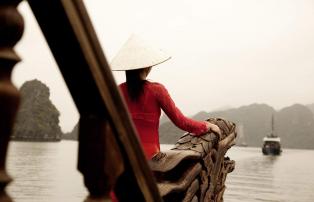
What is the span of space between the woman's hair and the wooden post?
6.88 feet

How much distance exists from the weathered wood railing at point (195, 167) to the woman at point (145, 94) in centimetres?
19

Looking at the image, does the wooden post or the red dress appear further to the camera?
the red dress

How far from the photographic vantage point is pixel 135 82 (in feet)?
10.9

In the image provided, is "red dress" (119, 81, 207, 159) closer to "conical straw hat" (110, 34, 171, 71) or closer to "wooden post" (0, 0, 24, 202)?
"conical straw hat" (110, 34, 171, 71)

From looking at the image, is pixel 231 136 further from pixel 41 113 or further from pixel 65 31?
pixel 41 113

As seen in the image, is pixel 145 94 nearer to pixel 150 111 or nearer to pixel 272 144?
pixel 150 111

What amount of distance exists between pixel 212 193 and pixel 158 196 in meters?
2.70

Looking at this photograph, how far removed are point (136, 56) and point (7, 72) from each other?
7.06 feet

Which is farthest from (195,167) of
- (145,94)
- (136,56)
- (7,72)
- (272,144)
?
(272,144)

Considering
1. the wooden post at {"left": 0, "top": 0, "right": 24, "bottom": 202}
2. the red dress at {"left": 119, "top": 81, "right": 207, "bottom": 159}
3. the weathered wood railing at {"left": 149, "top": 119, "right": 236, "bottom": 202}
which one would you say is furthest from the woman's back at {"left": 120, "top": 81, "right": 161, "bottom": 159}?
the wooden post at {"left": 0, "top": 0, "right": 24, "bottom": 202}

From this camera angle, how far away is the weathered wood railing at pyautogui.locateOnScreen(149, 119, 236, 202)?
10.6ft

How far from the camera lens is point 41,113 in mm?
149125

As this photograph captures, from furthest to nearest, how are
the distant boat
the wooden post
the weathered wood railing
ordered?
the distant boat → the weathered wood railing → the wooden post

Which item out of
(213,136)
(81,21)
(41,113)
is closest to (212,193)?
(213,136)
